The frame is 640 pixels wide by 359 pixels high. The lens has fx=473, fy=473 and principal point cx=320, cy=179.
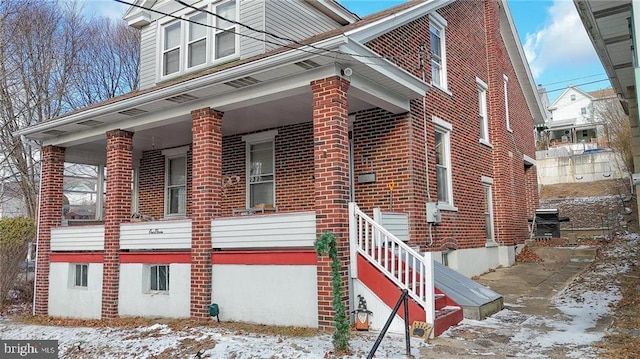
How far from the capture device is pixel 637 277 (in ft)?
32.6

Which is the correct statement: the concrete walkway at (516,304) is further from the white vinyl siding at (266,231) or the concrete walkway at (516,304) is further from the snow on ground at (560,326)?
the white vinyl siding at (266,231)

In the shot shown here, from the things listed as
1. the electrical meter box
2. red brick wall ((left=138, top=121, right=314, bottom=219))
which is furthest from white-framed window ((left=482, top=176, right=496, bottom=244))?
red brick wall ((left=138, top=121, right=314, bottom=219))

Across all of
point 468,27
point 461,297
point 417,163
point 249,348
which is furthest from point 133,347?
point 468,27

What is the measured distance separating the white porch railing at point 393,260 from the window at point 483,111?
783cm

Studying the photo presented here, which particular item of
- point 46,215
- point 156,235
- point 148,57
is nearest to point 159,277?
point 156,235

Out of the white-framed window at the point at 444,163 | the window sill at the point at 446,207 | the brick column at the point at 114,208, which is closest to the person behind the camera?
the brick column at the point at 114,208

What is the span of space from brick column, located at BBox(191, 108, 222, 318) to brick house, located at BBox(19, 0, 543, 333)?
28 mm

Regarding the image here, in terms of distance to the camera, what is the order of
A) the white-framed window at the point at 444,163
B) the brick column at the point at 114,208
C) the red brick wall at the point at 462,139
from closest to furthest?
the red brick wall at the point at 462,139
the brick column at the point at 114,208
the white-framed window at the point at 444,163

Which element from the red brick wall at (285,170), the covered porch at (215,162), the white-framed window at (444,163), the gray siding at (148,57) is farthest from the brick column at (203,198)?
the white-framed window at (444,163)

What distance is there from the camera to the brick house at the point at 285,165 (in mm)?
7168

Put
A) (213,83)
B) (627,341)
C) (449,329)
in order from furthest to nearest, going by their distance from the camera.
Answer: (213,83)
(449,329)
(627,341)

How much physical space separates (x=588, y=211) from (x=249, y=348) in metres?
24.8

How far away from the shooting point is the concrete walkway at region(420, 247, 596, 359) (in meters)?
5.85

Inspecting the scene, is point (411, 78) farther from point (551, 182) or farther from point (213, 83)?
point (551, 182)
